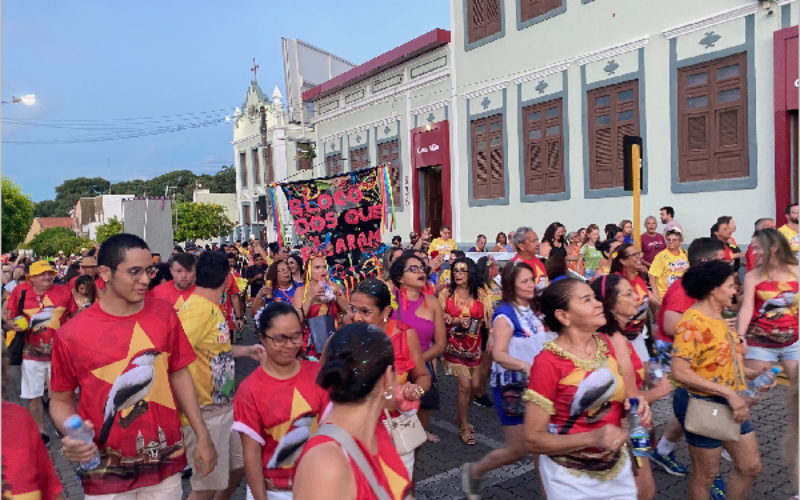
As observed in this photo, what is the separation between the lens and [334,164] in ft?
79.2

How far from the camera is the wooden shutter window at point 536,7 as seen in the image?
568 inches

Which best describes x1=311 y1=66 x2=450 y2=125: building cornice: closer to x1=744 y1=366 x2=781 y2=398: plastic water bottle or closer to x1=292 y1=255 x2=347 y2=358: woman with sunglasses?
x1=292 y1=255 x2=347 y2=358: woman with sunglasses

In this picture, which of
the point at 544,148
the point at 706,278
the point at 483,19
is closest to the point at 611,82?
the point at 544,148

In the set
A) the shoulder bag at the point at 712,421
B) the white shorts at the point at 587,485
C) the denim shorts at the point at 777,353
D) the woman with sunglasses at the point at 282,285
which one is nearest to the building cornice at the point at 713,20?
the denim shorts at the point at 777,353

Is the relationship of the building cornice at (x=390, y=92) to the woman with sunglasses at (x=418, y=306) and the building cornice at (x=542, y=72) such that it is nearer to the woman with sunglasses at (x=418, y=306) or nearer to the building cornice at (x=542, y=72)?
the building cornice at (x=542, y=72)

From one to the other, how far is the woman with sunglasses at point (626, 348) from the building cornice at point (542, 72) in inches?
441

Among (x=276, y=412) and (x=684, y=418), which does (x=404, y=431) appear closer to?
(x=276, y=412)

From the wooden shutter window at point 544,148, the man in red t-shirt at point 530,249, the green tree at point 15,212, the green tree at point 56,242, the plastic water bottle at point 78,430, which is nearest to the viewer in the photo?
the plastic water bottle at point 78,430

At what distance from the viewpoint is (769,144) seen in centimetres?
1091

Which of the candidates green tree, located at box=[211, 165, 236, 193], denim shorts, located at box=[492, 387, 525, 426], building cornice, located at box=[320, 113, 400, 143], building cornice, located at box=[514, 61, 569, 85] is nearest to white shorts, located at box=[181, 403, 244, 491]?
denim shorts, located at box=[492, 387, 525, 426]

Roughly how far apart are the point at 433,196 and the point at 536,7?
6.73 metres

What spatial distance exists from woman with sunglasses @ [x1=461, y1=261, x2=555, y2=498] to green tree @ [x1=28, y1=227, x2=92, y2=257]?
4835 cm

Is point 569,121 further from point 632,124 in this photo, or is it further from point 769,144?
point 769,144

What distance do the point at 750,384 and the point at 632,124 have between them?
10.2 meters
